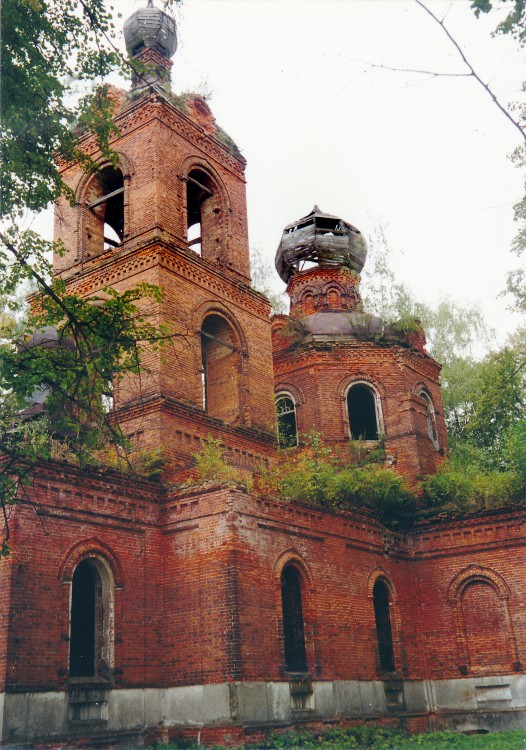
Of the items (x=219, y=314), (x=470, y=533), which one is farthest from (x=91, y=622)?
(x=470, y=533)

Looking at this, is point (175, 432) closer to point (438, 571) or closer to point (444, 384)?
point (438, 571)

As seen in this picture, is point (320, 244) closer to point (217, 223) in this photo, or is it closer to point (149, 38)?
point (217, 223)

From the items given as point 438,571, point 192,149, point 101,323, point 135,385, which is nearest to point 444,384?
point 438,571

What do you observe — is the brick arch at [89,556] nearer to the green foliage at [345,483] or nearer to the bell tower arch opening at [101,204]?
the green foliage at [345,483]

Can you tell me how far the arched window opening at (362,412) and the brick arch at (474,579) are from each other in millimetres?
5562

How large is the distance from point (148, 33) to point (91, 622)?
13593 mm

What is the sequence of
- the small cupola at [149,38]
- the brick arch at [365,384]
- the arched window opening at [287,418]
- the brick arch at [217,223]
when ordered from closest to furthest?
1. the brick arch at [217,223]
2. the small cupola at [149,38]
3. the brick arch at [365,384]
4. the arched window opening at [287,418]

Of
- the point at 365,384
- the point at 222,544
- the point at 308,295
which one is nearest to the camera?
the point at 222,544

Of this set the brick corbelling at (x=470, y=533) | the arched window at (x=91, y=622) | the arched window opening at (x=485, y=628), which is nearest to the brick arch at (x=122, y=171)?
the arched window at (x=91, y=622)

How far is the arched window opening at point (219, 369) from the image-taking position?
1723 centimetres

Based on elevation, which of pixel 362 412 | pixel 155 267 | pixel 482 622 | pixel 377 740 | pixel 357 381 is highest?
pixel 155 267

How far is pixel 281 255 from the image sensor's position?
2681cm

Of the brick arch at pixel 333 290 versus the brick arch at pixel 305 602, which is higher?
the brick arch at pixel 333 290

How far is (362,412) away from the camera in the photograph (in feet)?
76.1
